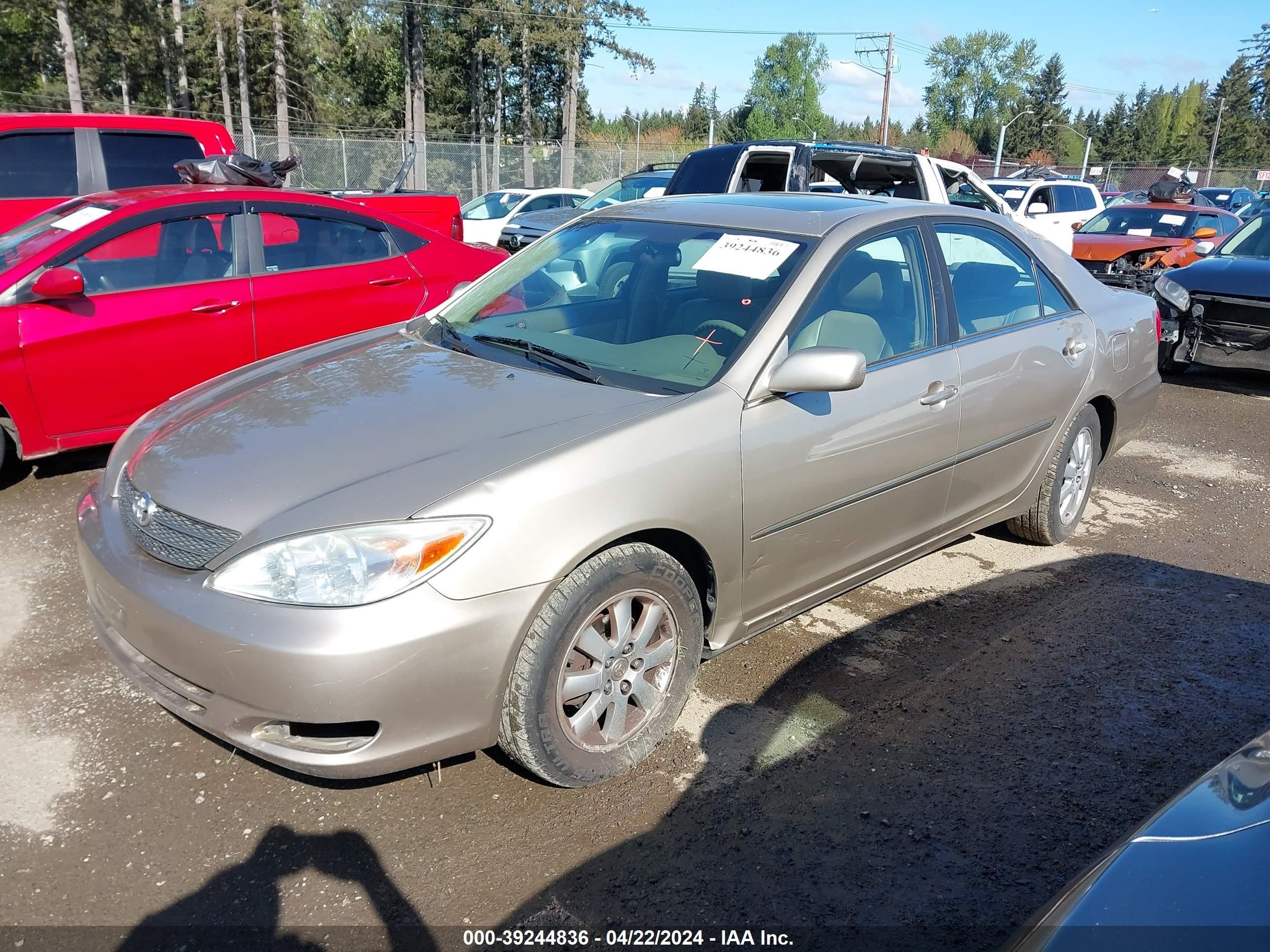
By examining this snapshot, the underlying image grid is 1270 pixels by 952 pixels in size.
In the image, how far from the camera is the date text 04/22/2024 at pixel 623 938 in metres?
2.33

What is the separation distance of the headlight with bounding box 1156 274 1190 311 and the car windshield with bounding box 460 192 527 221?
13.2 meters

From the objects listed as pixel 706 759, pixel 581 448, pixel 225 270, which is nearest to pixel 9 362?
pixel 225 270

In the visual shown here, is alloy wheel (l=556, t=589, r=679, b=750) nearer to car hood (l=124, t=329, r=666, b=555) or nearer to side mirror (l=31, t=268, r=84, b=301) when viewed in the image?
car hood (l=124, t=329, r=666, b=555)

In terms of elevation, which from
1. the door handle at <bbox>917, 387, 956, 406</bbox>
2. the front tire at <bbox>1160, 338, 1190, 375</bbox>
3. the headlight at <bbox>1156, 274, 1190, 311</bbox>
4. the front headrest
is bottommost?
the front tire at <bbox>1160, 338, 1190, 375</bbox>

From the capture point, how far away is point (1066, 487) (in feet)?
15.5

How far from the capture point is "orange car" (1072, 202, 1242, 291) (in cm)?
1164

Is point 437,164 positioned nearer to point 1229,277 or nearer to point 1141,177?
point 1229,277

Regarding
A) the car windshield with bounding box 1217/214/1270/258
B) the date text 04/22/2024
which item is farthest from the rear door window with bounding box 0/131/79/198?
the car windshield with bounding box 1217/214/1270/258

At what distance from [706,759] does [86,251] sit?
4.37 meters

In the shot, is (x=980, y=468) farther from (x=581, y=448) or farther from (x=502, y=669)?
(x=502, y=669)

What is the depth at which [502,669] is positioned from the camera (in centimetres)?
252

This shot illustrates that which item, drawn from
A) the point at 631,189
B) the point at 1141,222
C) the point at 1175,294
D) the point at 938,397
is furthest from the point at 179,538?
the point at 1141,222

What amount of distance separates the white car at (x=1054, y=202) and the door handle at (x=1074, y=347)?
1001cm

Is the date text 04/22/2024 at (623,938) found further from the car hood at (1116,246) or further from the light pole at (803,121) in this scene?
the light pole at (803,121)
